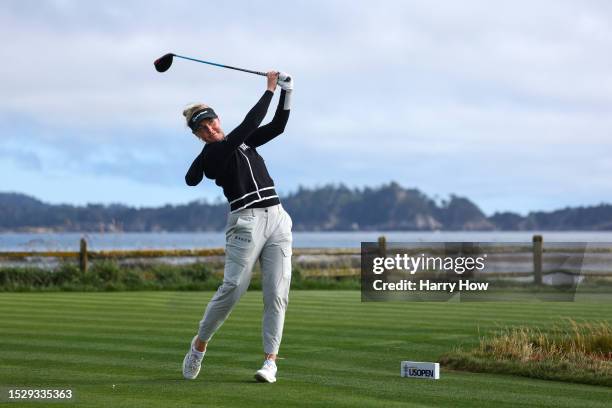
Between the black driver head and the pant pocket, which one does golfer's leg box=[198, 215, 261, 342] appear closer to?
the pant pocket

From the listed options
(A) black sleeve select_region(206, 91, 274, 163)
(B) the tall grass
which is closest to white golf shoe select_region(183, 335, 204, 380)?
(A) black sleeve select_region(206, 91, 274, 163)

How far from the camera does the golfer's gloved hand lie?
8.19m

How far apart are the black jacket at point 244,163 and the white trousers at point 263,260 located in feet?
0.38

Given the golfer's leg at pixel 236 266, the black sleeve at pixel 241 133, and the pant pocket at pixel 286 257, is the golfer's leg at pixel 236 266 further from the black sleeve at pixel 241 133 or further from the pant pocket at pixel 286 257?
the black sleeve at pixel 241 133

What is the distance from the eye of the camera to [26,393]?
24.4ft

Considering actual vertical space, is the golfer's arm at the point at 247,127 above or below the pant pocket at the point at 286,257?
above

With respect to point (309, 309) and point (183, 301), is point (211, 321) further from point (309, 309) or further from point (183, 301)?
point (183, 301)

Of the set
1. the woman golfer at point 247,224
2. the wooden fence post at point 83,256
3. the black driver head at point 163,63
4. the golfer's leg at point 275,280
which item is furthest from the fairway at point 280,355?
the wooden fence post at point 83,256

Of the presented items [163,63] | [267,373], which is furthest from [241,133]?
[267,373]

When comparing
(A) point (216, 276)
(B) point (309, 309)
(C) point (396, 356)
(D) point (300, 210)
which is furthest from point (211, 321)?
(D) point (300, 210)

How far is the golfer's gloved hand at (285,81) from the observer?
26.9 ft

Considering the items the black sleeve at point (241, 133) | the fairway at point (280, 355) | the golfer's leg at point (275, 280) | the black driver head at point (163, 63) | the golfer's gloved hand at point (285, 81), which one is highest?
the black driver head at point (163, 63)

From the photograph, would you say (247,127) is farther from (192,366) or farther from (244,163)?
(192,366)

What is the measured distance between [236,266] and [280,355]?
2.25m
